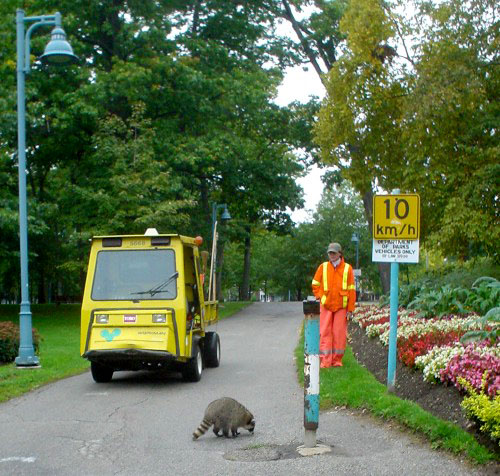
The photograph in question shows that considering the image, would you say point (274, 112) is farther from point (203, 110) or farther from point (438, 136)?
point (438, 136)

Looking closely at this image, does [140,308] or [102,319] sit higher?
[140,308]

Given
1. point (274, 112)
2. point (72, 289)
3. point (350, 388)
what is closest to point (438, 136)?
point (350, 388)

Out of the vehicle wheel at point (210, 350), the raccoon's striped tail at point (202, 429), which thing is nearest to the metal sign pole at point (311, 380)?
the raccoon's striped tail at point (202, 429)

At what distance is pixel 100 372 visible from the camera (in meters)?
12.2

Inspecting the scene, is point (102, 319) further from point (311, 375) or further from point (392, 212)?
point (311, 375)

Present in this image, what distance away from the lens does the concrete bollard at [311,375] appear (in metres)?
7.05

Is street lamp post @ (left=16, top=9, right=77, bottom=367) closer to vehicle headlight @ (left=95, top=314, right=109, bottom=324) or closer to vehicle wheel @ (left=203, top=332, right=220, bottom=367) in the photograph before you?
vehicle wheel @ (left=203, top=332, right=220, bottom=367)

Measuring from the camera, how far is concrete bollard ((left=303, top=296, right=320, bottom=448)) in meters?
7.05

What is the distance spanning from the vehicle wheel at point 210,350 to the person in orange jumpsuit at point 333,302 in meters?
2.46

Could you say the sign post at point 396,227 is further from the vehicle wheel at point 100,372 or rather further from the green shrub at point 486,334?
the vehicle wheel at point 100,372

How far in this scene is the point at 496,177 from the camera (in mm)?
17469

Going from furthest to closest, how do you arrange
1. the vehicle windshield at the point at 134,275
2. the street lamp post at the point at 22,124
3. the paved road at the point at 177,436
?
the street lamp post at the point at 22,124 < the vehicle windshield at the point at 134,275 < the paved road at the point at 177,436

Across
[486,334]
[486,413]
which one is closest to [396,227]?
[486,334]

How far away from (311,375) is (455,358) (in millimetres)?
2396
